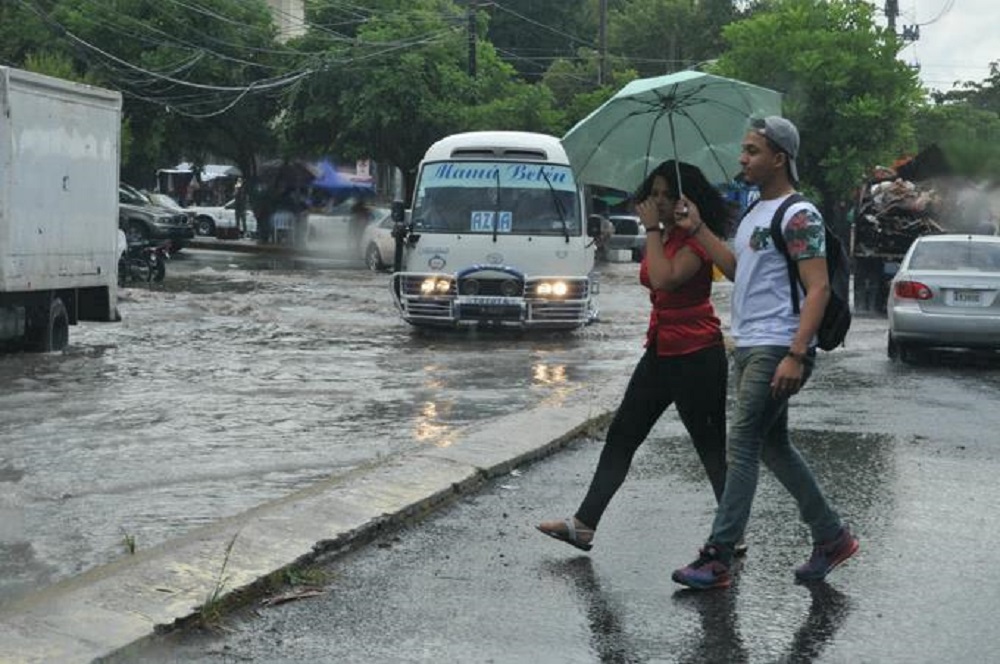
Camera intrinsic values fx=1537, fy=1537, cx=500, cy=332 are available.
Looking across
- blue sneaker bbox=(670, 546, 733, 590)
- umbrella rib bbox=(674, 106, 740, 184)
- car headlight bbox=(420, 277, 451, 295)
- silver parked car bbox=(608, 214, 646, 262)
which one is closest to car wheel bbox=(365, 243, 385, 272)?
silver parked car bbox=(608, 214, 646, 262)

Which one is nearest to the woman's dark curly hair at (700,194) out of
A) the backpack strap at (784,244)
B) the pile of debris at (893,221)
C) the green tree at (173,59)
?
the backpack strap at (784,244)

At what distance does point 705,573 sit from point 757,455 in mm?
541

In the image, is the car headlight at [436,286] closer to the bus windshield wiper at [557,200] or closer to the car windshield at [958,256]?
the bus windshield wiper at [557,200]

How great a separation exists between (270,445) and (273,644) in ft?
16.1

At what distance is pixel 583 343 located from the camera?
19578 millimetres

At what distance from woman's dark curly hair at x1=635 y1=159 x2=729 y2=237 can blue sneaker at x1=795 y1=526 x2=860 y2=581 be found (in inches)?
56.0

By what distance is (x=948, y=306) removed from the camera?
55.7 feet

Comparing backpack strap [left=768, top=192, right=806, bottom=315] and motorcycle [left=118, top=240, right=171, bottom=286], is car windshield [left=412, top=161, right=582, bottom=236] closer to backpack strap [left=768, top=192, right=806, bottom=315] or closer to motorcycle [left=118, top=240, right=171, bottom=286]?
backpack strap [left=768, top=192, right=806, bottom=315]

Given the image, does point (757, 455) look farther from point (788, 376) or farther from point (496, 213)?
point (496, 213)

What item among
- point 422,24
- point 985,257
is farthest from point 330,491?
point 422,24

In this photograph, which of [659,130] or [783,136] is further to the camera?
[659,130]

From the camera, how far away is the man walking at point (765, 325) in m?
6.20

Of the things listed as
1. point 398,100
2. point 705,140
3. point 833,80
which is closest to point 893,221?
point 833,80

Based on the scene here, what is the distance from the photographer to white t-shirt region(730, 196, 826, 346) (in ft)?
20.4
